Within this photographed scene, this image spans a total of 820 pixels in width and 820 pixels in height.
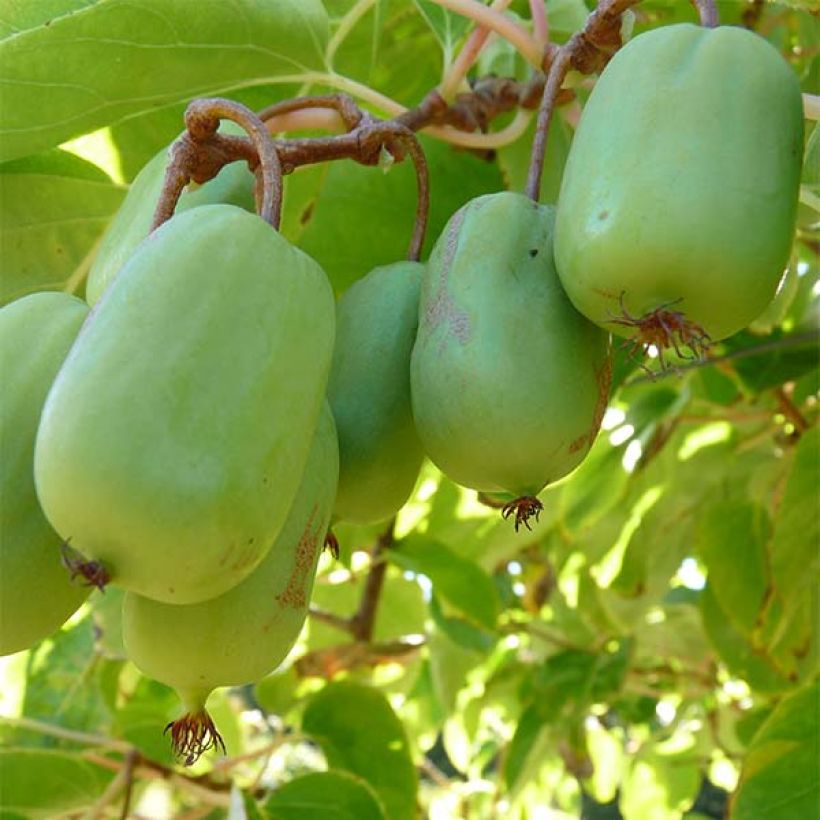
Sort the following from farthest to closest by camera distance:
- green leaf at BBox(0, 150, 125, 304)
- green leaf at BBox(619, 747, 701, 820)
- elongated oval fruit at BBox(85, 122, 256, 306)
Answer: green leaf at BBox(619, 747, 701, 820)
green leaf at BBox(0, 150, 125, 304)
elongated oval fruit at BBox(85, 122, 256, 306)

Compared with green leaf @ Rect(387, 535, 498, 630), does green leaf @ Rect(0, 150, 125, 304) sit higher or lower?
higher

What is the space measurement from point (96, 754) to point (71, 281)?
0.68m

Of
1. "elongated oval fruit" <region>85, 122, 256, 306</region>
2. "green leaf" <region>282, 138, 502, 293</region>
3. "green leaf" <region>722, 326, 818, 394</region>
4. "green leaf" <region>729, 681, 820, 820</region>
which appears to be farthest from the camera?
"green leaf" <region>722, 326, 818, 394</region>

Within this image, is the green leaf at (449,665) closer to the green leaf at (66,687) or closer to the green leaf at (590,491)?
the green leaf at (590,491)

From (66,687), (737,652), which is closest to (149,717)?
(66,687)

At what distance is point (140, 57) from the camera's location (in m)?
0.90

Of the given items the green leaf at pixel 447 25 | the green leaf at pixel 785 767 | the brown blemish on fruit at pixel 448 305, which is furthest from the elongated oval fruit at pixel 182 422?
the green leaf at pixel 785 767

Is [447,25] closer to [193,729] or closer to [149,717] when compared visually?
[193,729]

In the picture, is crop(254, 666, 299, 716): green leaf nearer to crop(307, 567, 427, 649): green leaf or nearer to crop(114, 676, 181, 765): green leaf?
crop(114, 676, 181, 765): green leaf

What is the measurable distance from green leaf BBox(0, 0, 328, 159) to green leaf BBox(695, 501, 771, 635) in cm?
105

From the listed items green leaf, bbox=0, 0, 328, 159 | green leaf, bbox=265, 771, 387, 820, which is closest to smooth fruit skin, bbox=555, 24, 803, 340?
green leaf, bbox=0, 0, 328, 159

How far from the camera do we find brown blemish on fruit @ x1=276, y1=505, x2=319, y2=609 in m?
0.65

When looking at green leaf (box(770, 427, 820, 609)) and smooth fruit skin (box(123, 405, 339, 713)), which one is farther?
green leaf (box(770, 427, 820, 609))

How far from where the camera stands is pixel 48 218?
1.06 meters
